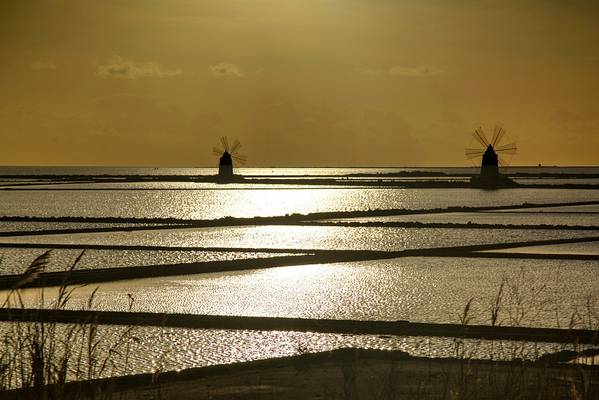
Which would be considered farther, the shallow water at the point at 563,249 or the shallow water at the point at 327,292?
the shallow water at the point at 563,249

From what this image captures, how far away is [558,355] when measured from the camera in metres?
6.43

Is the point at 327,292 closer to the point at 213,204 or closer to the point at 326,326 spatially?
the point at 326,326

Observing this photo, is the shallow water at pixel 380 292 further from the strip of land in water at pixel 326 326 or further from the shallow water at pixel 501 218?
the shallow water at pixel 501 218

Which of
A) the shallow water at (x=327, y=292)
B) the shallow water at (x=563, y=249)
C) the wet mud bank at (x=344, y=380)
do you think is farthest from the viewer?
the shallow water at (x=563, y=249)

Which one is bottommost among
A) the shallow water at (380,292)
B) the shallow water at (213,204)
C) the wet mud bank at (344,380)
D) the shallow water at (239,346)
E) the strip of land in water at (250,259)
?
the wet mud bank at (344,380)

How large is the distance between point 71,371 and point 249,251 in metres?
9.98

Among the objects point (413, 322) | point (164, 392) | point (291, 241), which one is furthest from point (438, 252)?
point (164, 392)

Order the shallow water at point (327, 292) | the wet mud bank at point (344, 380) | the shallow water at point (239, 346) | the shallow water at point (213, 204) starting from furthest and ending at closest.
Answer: the shallow water at point (213, 204)
the shallow water at point (327, 292)
the shallow water at point (239, 346)
the wet mud bank at point (344, 380)

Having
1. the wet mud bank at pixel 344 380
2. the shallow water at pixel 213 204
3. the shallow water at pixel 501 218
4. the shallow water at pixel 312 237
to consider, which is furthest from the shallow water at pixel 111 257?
the shallow water at pixel 213 204

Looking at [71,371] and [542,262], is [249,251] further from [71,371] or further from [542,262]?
[71,371]

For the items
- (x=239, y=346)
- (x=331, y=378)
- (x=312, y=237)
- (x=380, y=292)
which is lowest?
(x=331, y=378)

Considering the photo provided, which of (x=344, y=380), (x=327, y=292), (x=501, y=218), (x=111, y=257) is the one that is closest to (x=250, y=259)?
(x=111, y=257)

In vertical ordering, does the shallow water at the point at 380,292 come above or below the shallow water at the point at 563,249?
below

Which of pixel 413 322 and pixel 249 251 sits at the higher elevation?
pixel 249 251
